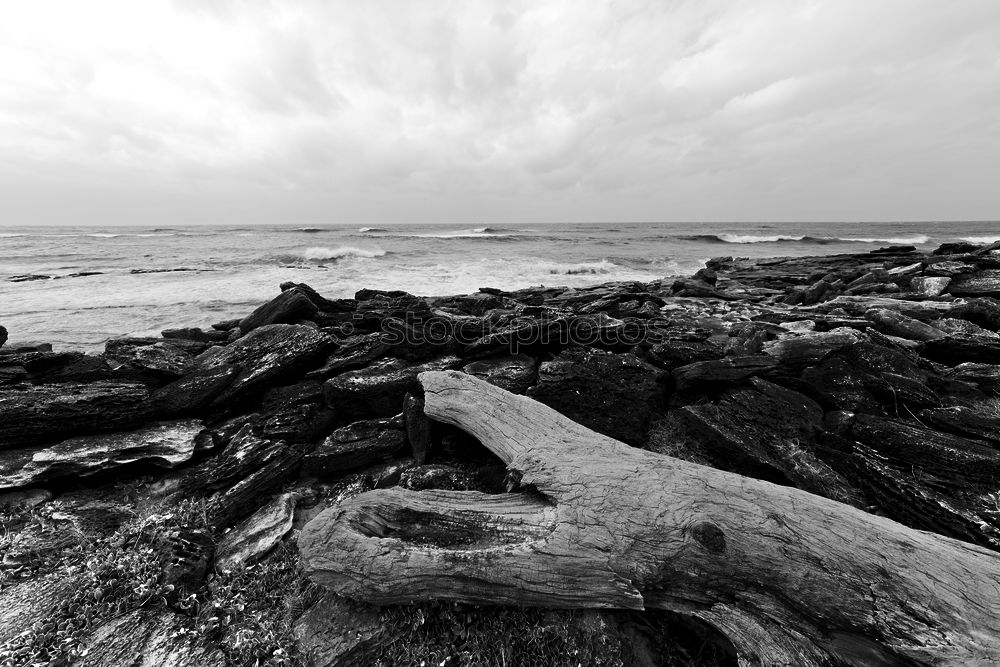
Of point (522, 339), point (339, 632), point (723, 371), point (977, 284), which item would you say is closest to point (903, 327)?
point (723, 371)

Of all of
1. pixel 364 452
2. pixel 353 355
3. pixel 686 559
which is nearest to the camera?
pixel 686 559

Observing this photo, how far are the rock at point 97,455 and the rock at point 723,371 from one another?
518 cm

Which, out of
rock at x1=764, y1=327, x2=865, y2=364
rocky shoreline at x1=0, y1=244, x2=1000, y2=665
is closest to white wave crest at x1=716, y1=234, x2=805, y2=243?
rocky shoreline at x1=0, y1=244, x2=1000, y2=665

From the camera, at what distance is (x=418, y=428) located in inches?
168

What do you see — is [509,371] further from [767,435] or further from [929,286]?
[929,286]

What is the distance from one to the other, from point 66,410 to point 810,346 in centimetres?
Result: 799

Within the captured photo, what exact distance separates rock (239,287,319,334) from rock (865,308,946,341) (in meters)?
9.13

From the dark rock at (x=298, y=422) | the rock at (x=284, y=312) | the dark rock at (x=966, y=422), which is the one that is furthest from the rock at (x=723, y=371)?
the rock at (x=284, y=312)

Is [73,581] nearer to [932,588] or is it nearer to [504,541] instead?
[504,541]

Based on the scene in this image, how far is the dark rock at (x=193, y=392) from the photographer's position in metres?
4.48

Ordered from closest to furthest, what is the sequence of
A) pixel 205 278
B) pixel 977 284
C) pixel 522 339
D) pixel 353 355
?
→ 1. pixel 353 355
2. pixel 522 339
3. pixel 977 284
4. pixel 205 278

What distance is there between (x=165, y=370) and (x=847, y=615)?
6.51m

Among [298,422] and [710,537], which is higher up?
[710,537]

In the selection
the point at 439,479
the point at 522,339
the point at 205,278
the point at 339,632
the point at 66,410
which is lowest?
the point at 339,632
